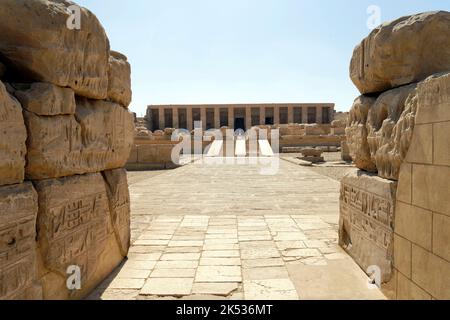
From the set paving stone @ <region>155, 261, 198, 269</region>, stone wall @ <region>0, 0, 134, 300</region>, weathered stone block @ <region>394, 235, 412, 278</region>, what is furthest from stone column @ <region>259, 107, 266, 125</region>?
weathered stone block @ <region>394, 235, 412, 278</region>

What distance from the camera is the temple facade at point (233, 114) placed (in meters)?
39.6

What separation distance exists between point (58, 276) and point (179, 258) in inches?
57.5

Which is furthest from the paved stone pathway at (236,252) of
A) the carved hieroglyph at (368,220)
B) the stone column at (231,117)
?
the stone column at (231,117)

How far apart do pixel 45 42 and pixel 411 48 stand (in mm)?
2754

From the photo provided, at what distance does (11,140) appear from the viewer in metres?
1.91

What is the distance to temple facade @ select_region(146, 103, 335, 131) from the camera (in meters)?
39.6

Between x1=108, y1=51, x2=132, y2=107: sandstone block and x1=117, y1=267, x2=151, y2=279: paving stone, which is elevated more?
x1=108, y1=51, x2=132, y2=107: sandstone block

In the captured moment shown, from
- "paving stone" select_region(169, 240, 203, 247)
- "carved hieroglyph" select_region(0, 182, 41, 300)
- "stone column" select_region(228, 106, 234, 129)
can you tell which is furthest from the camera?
"stone column" select_region(228, 106, 234, 129)

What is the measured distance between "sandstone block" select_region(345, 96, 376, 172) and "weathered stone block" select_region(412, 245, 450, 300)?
1.17 m

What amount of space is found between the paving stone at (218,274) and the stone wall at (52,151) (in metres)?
0.94

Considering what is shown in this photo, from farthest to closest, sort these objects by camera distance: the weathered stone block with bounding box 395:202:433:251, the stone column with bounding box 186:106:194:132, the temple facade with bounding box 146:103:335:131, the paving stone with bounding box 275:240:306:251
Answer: the stone column with bounding box 186:106:194:132, the temple facade with bounding box 146:103:335:131, the paving stone with bounding box 275:240:306:251, the weathered stone block with bounding box 395:202:433:251

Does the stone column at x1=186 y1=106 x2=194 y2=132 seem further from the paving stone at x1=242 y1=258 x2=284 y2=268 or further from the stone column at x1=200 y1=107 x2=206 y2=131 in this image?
the paving stone at x1=242 y1=258 x2=284 y2=268

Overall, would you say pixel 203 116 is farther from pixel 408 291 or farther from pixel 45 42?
pixel 408 291

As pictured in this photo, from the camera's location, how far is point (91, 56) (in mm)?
2811
